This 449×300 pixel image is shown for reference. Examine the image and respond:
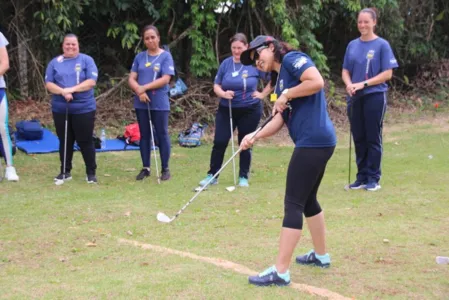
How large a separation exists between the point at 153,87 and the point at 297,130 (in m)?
3.60

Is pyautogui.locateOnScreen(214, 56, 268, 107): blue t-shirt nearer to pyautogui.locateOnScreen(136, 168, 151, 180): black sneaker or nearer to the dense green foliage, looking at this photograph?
pyautogui.locateOnScreen(136, 168, 151, 180): black sneaker

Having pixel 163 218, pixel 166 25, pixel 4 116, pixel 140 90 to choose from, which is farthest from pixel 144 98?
pixel 166 25

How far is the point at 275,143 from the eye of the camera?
10703 millimetres

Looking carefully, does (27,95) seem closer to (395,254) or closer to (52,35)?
(52,35)

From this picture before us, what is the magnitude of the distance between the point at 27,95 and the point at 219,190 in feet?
20.1

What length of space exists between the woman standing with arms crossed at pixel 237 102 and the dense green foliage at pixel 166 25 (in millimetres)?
4582

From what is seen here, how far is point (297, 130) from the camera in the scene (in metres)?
4.03

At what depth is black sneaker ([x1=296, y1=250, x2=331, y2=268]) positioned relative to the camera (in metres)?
4.42

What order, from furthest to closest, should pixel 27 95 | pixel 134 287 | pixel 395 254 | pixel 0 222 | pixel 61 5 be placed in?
pixel 27 95
pixel 61 5
pixel 0 222
pixel 395 254
pixel 134 287

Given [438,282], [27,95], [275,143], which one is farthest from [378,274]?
[27,95]

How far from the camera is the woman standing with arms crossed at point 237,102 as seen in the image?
7.07 m

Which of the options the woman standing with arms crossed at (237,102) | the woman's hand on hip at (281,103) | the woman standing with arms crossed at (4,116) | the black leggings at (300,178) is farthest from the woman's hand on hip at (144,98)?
the black leggings at (300,178)

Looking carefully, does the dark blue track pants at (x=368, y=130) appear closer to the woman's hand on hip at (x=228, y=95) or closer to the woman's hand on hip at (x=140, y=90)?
the woman's hand on hip at (x=228, y=95)

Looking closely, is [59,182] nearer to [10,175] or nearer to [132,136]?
[10,175]
